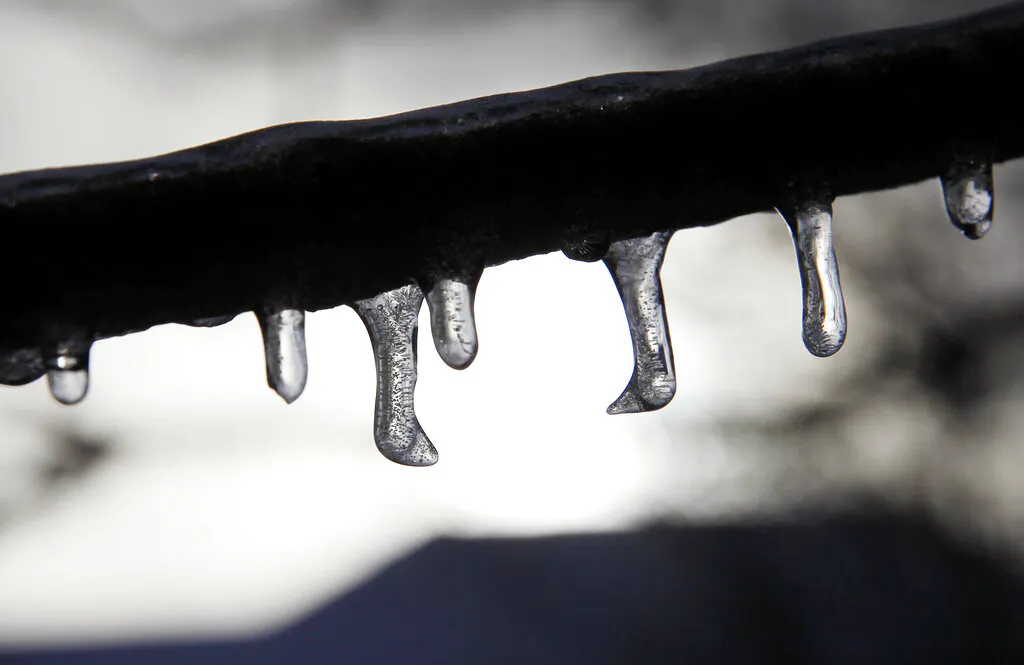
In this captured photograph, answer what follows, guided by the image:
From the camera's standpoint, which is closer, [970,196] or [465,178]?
[465,178]

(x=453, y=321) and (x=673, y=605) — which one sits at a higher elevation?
(x=453, y=321)

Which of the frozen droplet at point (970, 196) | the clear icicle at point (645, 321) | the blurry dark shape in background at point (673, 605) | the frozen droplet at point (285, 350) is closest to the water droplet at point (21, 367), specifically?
the frozen droplet at point (285, 350)

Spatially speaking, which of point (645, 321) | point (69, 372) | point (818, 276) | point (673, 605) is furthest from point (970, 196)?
point (673, 605)

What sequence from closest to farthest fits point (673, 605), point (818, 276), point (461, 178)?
point (461, 178) < point (818, 276) < point (673, 605)

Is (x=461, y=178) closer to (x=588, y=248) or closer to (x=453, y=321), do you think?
(x=588, y=248)

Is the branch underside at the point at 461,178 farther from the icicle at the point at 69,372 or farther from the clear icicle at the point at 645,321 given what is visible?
the clear icicle at the point at 645,321

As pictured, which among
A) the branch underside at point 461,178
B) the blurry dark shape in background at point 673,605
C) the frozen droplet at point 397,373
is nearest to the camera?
the branch underside at point 461,178
